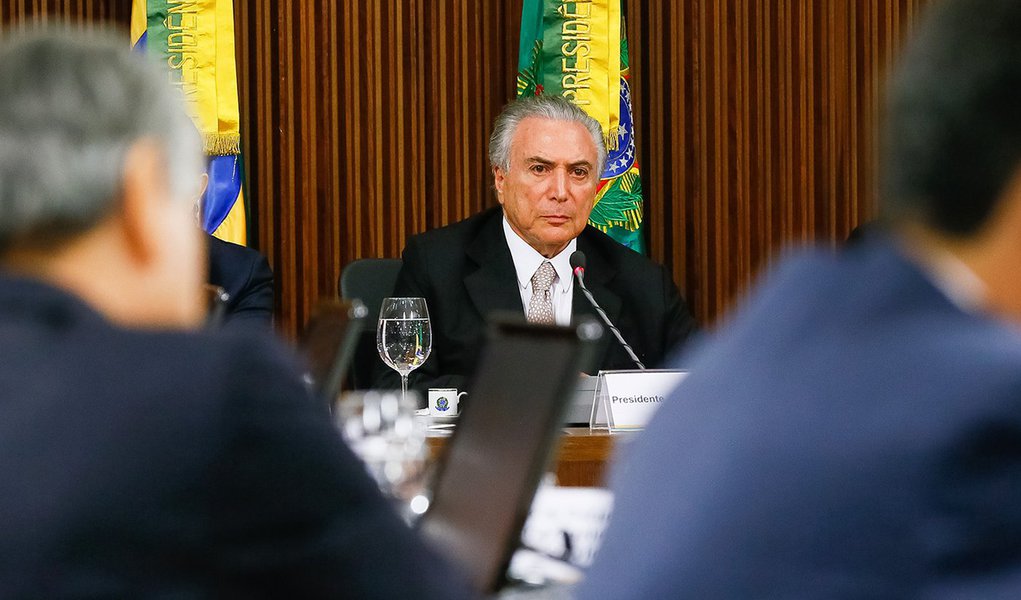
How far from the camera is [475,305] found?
3.66 metres

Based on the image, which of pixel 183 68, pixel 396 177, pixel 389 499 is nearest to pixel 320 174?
pixel 396 177

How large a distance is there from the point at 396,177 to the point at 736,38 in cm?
148

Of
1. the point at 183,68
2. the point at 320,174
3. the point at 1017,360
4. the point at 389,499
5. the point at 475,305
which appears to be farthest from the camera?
the point at 320,174

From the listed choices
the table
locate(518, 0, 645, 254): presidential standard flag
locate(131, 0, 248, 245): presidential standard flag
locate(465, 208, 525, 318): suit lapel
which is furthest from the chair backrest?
the table

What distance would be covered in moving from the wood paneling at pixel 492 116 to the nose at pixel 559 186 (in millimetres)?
1177

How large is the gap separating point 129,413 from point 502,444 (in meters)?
0.55

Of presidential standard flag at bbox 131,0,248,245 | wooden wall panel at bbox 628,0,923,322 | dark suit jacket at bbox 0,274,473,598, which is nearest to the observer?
dark suit jacket at bbox 0,274,473,598

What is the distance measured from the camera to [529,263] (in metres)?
3.84

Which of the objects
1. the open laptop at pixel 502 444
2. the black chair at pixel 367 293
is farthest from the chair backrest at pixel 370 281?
the open laptop at pixel 502 444

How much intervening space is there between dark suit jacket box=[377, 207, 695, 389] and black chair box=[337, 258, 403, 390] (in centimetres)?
6

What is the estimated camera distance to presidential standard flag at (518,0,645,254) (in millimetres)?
4629

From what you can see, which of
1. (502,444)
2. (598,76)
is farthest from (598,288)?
(502,444)

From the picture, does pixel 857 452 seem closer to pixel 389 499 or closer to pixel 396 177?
pixel 389 499

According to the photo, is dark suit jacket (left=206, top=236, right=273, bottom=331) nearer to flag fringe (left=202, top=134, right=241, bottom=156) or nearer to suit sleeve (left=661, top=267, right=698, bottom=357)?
flag fringe (left=202, top=134, right=241, bottom=156)
